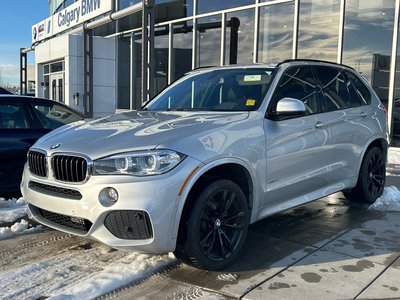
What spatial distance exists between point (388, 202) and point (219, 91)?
2927mm

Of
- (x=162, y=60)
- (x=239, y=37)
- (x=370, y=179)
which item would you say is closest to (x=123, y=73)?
(x=162, y=60)

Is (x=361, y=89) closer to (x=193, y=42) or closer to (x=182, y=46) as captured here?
(x=193, y=42)

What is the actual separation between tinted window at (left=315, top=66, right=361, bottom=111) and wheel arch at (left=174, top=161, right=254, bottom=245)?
168 centimetres

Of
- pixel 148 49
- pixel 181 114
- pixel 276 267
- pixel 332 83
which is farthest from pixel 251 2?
pixel 276 267

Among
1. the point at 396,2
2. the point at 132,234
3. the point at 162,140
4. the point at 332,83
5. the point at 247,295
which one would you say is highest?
the point at 396,2

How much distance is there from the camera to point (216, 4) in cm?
1502

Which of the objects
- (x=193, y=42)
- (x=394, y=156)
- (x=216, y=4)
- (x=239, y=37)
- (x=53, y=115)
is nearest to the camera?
(x=53, y=115)

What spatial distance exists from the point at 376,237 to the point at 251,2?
10502 millimetres

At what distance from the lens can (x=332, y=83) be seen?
5504mm

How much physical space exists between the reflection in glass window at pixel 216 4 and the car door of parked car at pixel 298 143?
31.7ft

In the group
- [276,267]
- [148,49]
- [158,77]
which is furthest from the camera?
[158,77]

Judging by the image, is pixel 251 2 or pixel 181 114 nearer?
pixel 181 114

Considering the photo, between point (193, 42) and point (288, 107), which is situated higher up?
point (193, 42)

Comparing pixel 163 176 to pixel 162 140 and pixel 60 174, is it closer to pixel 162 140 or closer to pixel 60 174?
pixel 162 140
